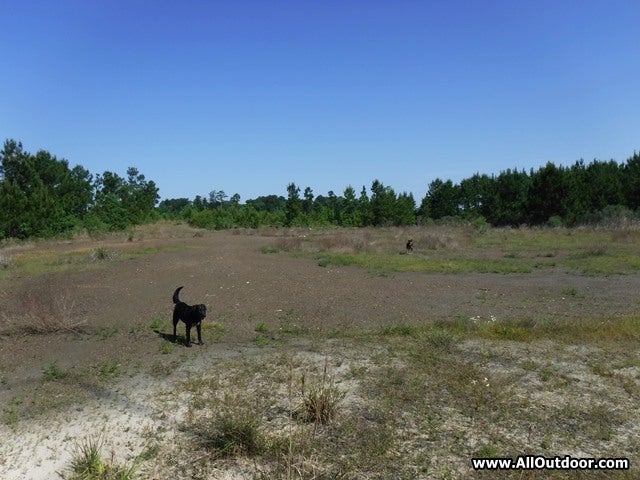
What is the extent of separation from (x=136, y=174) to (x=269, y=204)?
158ft

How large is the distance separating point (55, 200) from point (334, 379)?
40107 millimetres

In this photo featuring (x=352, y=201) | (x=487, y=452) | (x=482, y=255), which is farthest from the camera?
(x=352, y=201)

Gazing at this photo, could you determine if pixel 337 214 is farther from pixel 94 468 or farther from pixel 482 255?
pixel 94 468

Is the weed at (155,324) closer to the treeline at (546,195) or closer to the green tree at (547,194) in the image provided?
the treeline at (546,195)

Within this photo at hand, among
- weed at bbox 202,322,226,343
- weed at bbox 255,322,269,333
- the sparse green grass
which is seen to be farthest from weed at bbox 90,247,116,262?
weed at bbox 255,322,269,333

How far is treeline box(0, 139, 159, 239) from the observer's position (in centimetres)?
3375

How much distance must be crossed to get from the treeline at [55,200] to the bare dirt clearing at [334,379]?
25.4 m

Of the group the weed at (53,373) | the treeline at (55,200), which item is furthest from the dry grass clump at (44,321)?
the treeline at (55,200)

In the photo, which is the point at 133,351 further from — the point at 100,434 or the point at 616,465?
the point at 616,465

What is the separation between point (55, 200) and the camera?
40.3 metres

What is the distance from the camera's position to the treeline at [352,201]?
37.9 metres

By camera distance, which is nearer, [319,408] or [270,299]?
[319,408]

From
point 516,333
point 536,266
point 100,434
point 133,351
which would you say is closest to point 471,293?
point 516,333

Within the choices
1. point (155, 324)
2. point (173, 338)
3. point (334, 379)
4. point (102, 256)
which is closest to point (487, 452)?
point (334, 379)
